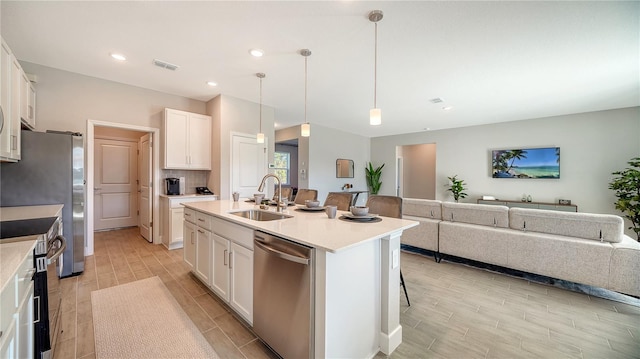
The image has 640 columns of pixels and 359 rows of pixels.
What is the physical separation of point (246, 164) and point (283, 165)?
15.0ft

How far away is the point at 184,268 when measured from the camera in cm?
322

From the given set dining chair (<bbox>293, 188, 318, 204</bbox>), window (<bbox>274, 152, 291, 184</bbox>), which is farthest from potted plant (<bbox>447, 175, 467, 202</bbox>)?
window (<bbox>274, 152, 291, 184</bbox>)

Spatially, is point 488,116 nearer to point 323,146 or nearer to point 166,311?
point 323,146

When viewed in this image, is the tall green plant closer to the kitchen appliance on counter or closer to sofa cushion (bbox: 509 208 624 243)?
sofa cushion (bbox: 509 208 624 243)

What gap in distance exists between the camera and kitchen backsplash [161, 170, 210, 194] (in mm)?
4406

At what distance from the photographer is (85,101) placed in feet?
11.8

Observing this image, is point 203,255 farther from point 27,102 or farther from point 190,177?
point 27,102

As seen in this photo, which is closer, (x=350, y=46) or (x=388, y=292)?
(x=388, y=292)

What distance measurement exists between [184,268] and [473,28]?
428cm

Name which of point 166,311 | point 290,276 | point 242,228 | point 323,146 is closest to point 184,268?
point 166,311

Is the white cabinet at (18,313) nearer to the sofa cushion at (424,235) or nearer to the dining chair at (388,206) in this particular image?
the dining chair at (388,206)

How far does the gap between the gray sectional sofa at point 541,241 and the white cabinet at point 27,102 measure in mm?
5082

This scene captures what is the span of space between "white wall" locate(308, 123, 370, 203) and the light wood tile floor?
4088 millimetres

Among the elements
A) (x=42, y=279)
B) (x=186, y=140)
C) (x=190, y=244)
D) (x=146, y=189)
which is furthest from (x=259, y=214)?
(x=146, y=189)
